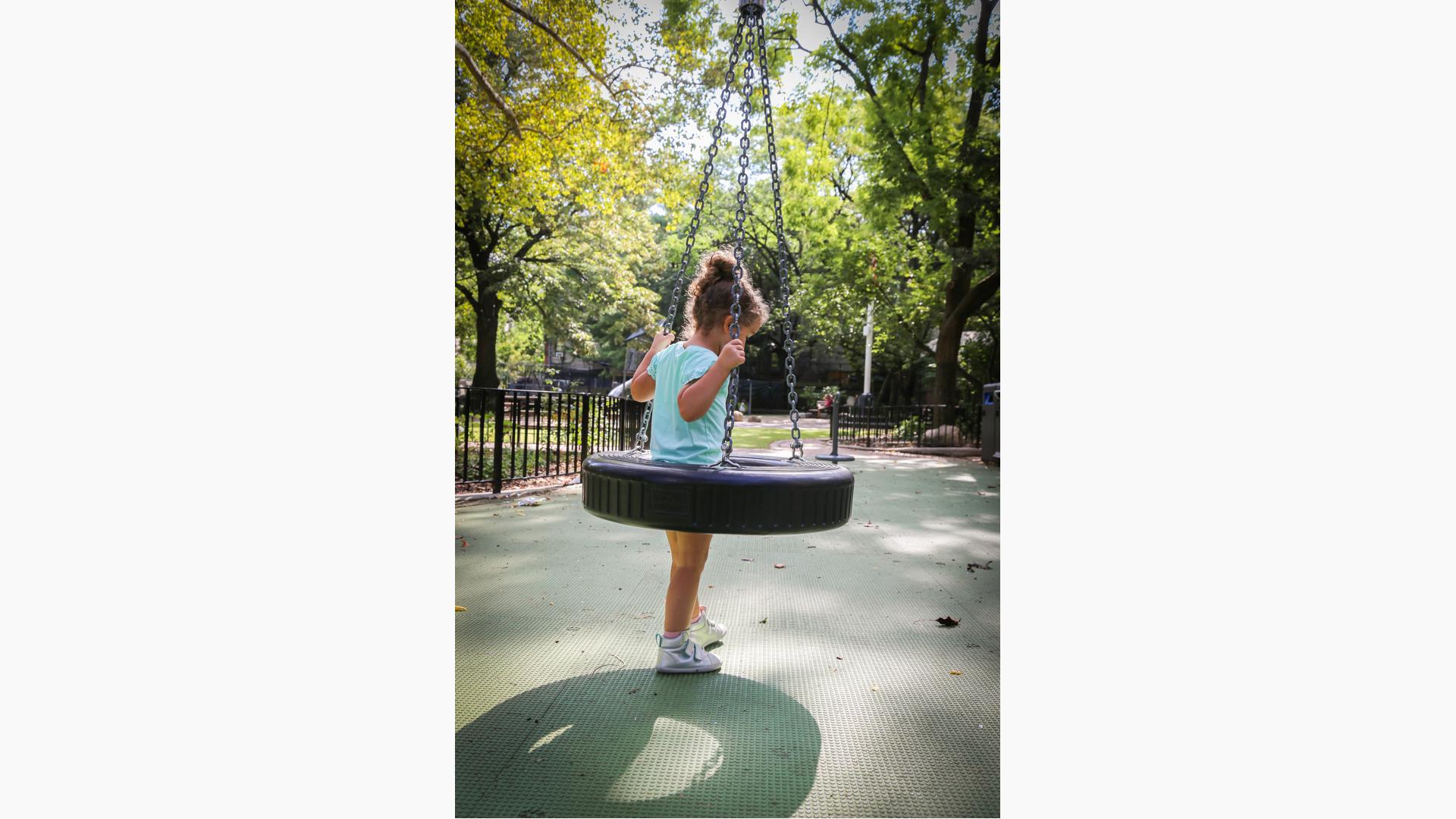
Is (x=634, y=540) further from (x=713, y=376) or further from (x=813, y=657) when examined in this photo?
(x=713, y=376)

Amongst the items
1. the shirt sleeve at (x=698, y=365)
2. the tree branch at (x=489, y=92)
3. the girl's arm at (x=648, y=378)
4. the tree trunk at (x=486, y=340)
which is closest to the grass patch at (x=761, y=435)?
the tree trunk at (x=486, y=340)

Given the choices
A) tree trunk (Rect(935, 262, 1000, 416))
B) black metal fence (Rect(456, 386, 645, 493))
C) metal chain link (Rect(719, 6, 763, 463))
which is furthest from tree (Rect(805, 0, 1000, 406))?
black metal fence (Rect(456, 386, 645, 493))

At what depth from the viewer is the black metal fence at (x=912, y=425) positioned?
635 cm

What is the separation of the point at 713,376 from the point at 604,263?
8.70 meters

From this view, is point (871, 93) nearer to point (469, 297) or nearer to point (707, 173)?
point (707, 173)

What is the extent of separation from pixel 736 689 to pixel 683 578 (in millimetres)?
315

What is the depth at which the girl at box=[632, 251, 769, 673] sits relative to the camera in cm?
169

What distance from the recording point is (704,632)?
206 cm

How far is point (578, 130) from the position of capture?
3.82m

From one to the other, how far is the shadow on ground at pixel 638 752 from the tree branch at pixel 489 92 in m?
2.79

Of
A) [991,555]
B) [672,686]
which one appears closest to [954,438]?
[991,555]

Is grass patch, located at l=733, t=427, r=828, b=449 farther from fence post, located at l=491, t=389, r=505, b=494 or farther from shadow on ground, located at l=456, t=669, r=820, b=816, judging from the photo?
shadow on ground, located at l=456, t=669, r=820, b=816

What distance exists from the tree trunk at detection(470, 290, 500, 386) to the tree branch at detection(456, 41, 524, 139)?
18.8ft

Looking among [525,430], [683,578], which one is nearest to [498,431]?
[525,430]
